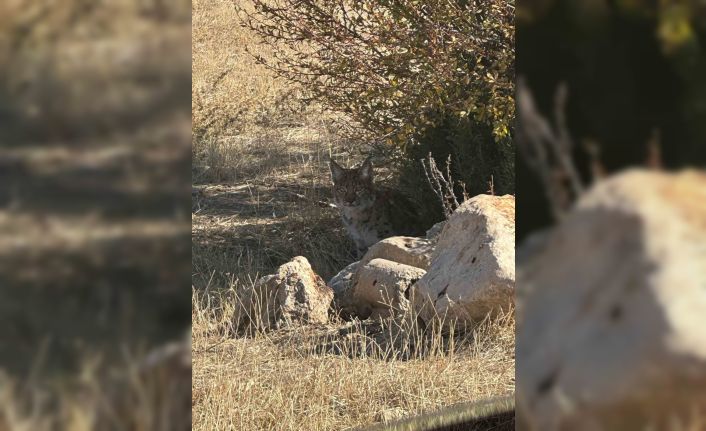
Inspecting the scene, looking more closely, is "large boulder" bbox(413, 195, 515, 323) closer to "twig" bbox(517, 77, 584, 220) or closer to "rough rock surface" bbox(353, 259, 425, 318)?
"rough rock surface" bbox(353, 259, 425, 318)

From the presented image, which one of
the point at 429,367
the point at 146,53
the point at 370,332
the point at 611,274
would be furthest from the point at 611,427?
the point at 370,332

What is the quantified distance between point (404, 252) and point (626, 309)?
561cm

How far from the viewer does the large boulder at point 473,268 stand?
227 inches

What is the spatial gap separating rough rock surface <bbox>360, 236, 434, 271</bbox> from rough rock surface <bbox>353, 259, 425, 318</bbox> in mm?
249

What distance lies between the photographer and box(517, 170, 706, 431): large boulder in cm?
151

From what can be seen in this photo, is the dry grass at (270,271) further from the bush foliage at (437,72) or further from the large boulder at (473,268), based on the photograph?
the bush foliage at (437,72)

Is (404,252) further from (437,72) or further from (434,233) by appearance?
(437,72)

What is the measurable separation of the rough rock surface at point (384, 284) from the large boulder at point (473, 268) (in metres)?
0.25

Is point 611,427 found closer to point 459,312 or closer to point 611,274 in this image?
point 611,274

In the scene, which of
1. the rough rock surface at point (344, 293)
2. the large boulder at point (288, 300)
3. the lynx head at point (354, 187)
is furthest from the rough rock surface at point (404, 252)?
the lynx head at point (354, 187)

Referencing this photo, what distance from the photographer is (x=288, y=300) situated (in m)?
6.73

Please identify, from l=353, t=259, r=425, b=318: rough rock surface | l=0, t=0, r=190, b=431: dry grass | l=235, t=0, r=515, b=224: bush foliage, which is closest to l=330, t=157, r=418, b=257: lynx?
l=235, t=0, r=515, b=224: bush foliage

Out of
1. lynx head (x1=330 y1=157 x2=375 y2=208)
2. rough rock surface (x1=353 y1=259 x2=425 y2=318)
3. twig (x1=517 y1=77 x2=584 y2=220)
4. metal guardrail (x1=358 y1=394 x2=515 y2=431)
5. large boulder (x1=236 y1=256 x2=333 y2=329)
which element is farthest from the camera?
lynx head (x1=330 y1=157 x2=375 y2=208)

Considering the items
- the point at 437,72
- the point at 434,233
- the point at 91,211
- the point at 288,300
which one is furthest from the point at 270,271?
the point at 91,211
